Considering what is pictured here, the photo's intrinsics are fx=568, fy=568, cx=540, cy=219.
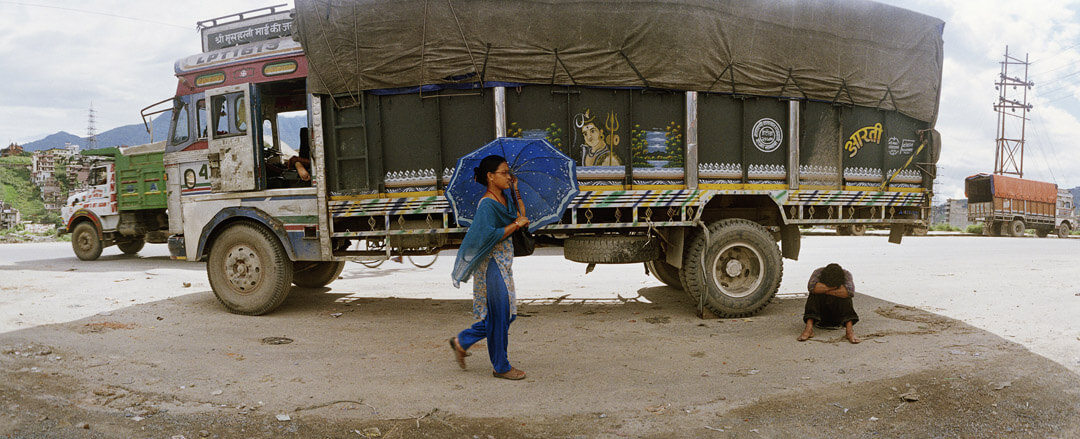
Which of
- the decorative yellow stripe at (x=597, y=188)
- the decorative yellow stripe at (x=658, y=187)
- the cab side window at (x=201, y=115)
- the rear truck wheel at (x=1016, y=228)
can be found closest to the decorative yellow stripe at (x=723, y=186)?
the decorative yellow stripe at (x=658, y=187)

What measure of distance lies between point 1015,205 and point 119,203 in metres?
31.4

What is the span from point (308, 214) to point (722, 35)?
4905 mm

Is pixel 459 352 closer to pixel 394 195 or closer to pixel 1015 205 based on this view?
pixel 394 195

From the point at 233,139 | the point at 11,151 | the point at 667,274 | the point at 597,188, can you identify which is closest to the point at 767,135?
the point at 597,188

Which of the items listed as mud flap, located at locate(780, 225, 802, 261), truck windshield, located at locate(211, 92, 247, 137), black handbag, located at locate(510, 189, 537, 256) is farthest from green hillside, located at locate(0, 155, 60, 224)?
A: mud flap, located at locate(780, 225, 802, 261)

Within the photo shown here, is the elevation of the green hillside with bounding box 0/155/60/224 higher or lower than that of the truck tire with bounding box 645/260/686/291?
higher

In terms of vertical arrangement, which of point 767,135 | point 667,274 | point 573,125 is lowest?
point 667,274

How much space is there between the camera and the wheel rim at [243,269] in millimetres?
6383

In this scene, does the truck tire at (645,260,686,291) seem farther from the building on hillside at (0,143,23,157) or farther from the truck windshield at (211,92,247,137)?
the building on hillside at (0,143,23,157)

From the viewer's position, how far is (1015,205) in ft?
78.5

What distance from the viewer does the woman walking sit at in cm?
392

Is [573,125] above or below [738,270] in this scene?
above

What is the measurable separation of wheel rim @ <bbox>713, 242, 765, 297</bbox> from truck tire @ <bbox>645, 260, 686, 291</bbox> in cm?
149

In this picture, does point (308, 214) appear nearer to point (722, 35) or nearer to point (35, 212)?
point (722, 35)
